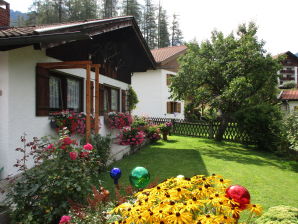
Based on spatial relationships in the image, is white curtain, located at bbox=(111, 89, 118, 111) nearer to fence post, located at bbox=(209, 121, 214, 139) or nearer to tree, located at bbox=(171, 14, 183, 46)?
fence post, located at bbox=(209, 121, 214, 139)

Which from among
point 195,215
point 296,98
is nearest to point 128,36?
point 195,215

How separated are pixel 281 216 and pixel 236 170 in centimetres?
466

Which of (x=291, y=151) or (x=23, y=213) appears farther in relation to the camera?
(x=291, y=151)

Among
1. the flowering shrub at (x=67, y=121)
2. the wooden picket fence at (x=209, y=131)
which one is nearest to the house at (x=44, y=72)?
the flowering shrub at (x=67, y=121)

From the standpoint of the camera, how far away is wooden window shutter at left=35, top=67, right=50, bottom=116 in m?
5.70

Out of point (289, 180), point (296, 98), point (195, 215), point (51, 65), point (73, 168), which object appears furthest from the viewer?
point (296, 98)

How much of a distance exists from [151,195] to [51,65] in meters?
4.71

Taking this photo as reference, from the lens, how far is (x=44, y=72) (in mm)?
5891

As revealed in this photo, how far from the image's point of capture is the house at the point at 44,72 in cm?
477

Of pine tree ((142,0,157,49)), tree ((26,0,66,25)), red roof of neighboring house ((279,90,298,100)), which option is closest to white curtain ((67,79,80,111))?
red roof of neighboring house ((279,90,298,100))

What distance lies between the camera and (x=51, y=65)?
5781mm

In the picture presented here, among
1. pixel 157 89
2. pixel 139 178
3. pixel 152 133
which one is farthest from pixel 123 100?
pixel 157 89

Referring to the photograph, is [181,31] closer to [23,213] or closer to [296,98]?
[296,98]

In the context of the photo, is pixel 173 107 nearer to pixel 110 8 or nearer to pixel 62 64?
pixel 62 64
